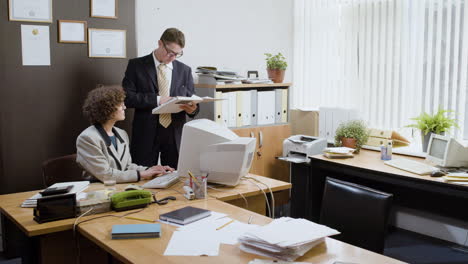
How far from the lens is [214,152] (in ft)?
8.78

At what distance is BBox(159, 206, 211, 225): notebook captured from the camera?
6.95 ft

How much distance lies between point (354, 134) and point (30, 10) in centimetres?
291

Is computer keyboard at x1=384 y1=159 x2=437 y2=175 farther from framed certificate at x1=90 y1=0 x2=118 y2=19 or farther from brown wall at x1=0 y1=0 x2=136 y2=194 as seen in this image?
framed certificate at x1=90 y1=0 x2=118 y2=19

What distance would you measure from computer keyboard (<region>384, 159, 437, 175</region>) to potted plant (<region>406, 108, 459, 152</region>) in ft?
1.07

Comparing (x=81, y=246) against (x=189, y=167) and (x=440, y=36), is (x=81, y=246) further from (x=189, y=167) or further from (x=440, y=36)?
(x=440, y=36)

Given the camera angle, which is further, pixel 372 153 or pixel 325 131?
pixel 325 131

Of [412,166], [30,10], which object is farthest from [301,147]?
[30,10]

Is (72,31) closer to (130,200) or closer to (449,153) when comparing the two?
(130,200)

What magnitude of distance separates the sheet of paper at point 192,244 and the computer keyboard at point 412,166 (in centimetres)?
206

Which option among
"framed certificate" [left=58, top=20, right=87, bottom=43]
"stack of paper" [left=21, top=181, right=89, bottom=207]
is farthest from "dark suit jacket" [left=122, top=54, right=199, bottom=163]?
"stack of paper" [left=21, top=181, right=89, bottom=207]

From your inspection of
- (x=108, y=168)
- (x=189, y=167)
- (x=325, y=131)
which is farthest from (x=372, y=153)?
(x=108, y=168)

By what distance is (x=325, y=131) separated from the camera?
4711 mm

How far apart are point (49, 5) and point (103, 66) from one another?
0.64 meters

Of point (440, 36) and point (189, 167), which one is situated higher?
point (440, 36)
